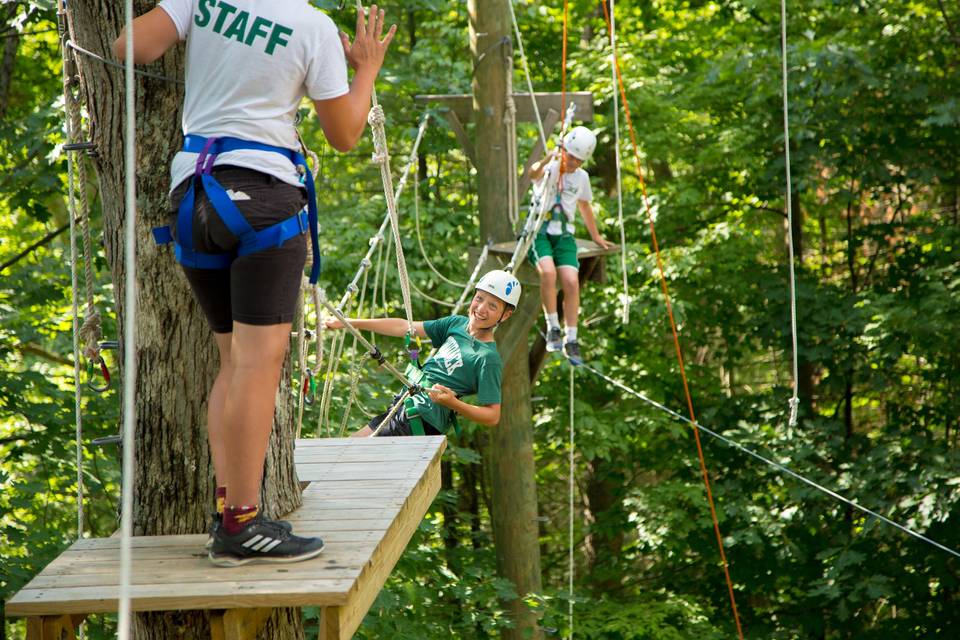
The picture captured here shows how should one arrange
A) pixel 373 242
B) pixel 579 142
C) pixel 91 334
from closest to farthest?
1. pixel 91 334
2. pixel 373 242
3. pixel 579 142

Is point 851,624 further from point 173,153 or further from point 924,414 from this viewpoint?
point 173,153

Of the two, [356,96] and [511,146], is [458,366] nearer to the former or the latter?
[356,96]

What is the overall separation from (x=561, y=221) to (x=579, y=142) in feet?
1.51

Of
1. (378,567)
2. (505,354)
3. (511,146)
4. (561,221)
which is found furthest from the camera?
(505,354)

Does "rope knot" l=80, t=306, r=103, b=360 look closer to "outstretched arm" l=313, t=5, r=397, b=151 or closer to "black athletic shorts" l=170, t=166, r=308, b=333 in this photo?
"black athletic shorts" l=170, t=166, r=308, b=333

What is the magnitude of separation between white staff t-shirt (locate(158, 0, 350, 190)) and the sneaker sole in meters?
0.73

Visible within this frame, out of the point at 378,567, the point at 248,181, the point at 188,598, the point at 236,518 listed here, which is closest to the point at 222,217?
the point at 248,181

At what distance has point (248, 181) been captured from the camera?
2.24 meters

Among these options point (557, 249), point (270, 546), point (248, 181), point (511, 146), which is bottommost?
point (270, 546)

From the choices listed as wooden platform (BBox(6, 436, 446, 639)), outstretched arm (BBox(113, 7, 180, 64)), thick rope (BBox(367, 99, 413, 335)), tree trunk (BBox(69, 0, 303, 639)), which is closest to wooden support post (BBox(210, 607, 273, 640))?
wooden platform (BBox(6, 436, 446, 639))

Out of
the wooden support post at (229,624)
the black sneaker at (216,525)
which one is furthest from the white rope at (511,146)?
the wooden support post at (229,624)

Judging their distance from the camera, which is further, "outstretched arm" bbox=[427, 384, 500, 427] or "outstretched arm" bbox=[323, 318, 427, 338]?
"outstretched arm" bbox=[323, 318, 427, 338]

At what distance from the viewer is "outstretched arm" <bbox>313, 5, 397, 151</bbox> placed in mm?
2293

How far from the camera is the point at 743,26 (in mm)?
10656
